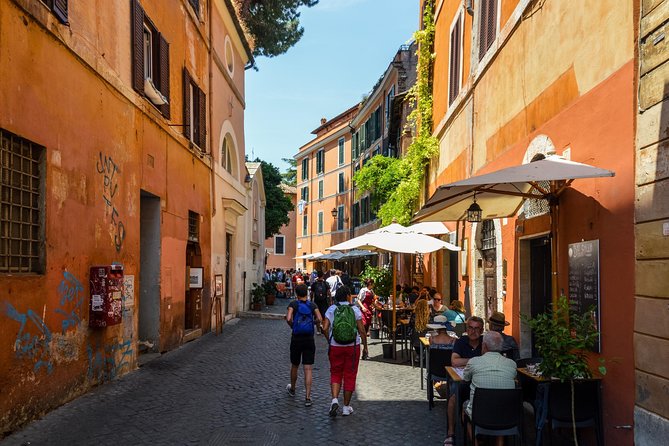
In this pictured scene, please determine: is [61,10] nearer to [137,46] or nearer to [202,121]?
[137,46]

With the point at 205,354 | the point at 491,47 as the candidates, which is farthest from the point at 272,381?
the point at 491,47

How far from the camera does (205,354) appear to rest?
12156 mm

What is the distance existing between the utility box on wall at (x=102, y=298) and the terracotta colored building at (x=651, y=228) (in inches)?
249

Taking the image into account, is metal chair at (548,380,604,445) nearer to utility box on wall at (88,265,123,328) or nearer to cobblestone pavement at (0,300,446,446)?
cobblestone pavement at (0,300,446,446)

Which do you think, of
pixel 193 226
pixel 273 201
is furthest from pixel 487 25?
pixel 273 201

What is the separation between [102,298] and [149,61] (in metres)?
5.11

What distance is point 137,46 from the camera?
10414 millimetres

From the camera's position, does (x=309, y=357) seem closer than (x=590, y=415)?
No

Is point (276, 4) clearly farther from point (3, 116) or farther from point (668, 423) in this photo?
point (668, 423)

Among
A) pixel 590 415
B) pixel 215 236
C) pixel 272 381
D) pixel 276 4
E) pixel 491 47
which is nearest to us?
pixel 590 415

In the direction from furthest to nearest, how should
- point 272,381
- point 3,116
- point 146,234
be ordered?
point 146,234 → point 272,381 → point 3,116

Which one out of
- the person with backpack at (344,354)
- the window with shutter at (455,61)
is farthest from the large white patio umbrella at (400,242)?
the person with backpack at (344,354)

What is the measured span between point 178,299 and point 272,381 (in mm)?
4562

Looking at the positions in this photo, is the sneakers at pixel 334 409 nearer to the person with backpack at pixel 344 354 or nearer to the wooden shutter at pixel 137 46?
the person with backpack at pixel 344 354
